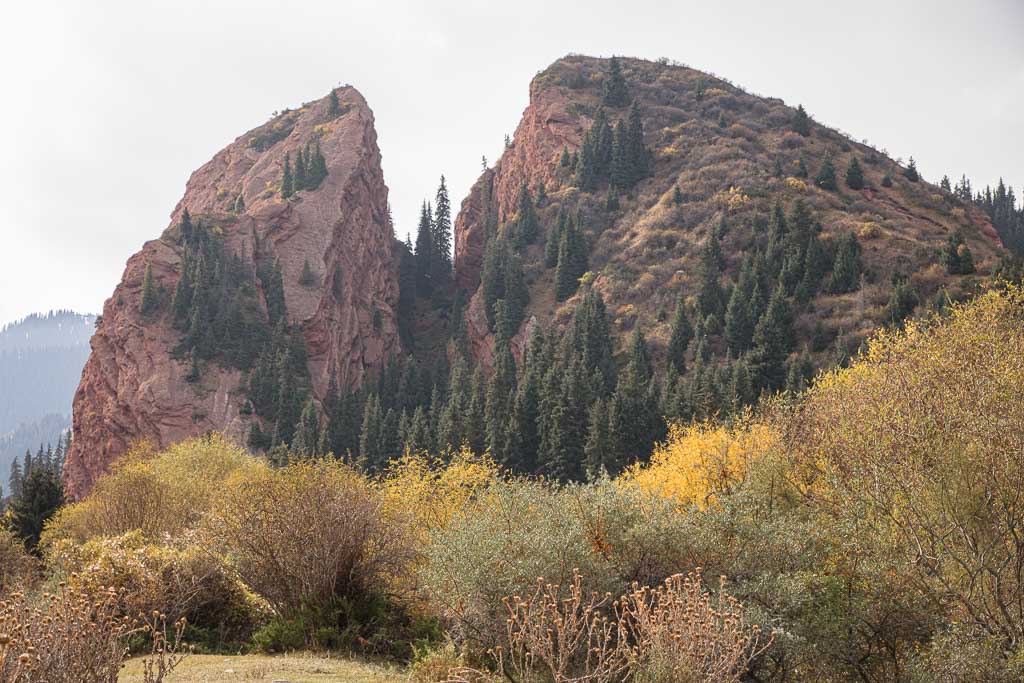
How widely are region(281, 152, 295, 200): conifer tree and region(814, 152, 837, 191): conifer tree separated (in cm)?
7413

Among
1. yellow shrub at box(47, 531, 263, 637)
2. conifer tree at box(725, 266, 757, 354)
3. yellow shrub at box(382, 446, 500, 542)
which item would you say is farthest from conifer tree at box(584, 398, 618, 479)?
yellow shrub at box(47, 531, 263, 637)

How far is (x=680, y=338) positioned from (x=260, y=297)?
56.0 m

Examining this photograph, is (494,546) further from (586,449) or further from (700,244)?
(700,244)

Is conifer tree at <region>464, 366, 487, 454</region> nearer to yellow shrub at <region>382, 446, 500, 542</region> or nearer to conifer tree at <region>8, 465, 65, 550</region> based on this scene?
yellow shrub at <region>382, 446, 500, 542</region>

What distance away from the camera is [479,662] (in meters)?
16.3

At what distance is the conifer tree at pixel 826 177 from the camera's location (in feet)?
310

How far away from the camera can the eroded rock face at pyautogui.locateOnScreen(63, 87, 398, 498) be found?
83312 mm

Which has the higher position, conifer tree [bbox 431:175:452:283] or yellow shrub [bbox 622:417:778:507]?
conifer tree [bbox 431:175:452:283]

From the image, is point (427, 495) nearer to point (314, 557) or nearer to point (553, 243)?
point (314, 557)

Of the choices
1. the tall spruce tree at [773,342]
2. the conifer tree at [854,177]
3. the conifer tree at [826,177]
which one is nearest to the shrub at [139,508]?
the tall spruce tree at [773,342]

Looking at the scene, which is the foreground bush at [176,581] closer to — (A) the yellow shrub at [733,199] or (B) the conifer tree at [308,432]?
(B) the conifer tree at [308,432]

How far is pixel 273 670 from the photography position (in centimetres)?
1683

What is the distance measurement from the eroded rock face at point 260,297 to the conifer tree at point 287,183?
6.25 ft

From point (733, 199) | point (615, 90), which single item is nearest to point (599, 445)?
point (733, 199)
